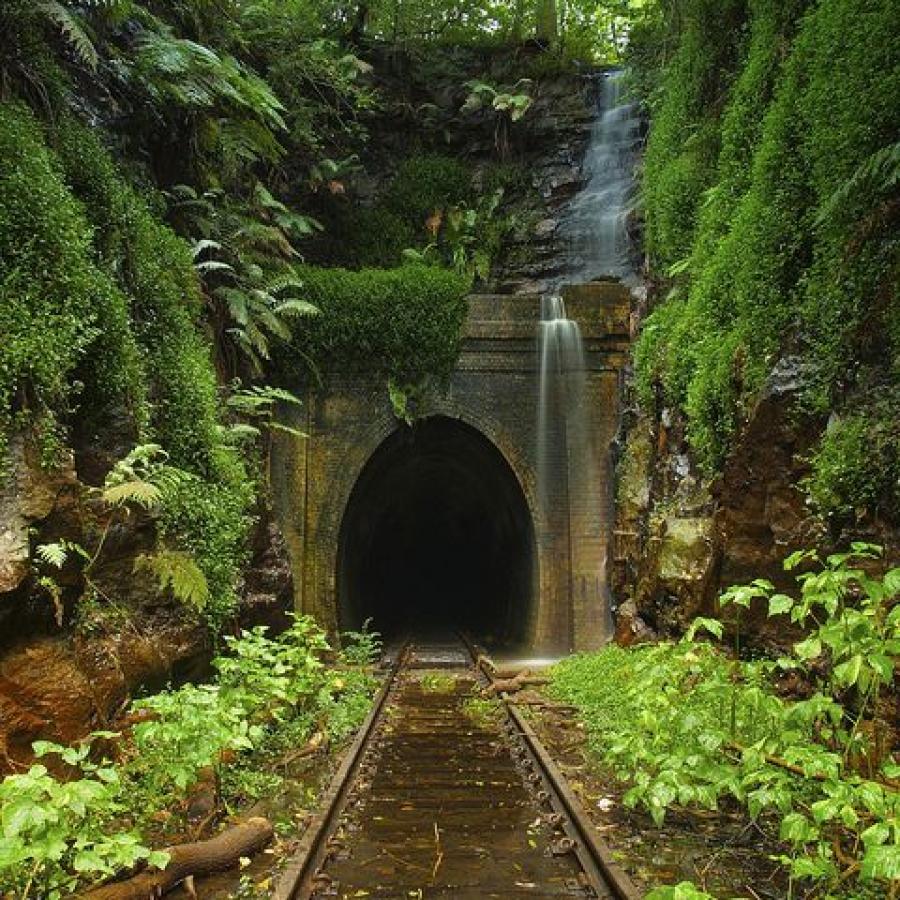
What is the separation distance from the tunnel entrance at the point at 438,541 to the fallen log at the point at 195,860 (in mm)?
8278

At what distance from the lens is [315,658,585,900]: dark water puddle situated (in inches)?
151

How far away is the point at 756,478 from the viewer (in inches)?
238

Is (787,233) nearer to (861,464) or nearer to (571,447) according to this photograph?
(861,464)

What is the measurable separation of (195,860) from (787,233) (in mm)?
6198

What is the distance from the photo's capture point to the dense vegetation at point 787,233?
16.2ft

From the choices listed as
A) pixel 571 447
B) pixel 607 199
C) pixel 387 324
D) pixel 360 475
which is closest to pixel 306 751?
pixel 360 475

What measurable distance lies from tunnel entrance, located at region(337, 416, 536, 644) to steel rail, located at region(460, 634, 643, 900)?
6934 millimetres

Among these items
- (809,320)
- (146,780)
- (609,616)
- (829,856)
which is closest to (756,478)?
(809,320)

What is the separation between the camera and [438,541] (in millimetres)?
25016

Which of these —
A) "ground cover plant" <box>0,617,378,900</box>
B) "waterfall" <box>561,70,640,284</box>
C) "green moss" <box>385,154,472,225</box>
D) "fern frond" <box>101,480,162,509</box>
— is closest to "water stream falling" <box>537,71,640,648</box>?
"waterfall" <box>561,70,640,284</box>

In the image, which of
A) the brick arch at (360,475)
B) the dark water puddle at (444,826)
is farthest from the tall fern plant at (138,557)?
the brick arch at (360,475)

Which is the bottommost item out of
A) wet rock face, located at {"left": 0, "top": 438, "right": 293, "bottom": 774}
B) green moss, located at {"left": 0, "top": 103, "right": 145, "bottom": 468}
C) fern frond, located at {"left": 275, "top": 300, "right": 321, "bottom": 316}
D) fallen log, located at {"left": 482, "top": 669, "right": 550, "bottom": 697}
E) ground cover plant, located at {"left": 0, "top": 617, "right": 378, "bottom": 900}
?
fallen log, located at {"left": 482, "top": 669, "right": 550, "bottom": 697}

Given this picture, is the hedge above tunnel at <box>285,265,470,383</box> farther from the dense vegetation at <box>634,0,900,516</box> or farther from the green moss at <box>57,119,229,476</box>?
the green moss at <box>57,119,229,476</box>

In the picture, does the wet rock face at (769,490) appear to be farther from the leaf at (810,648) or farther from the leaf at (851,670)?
the leaf at (851,670)
